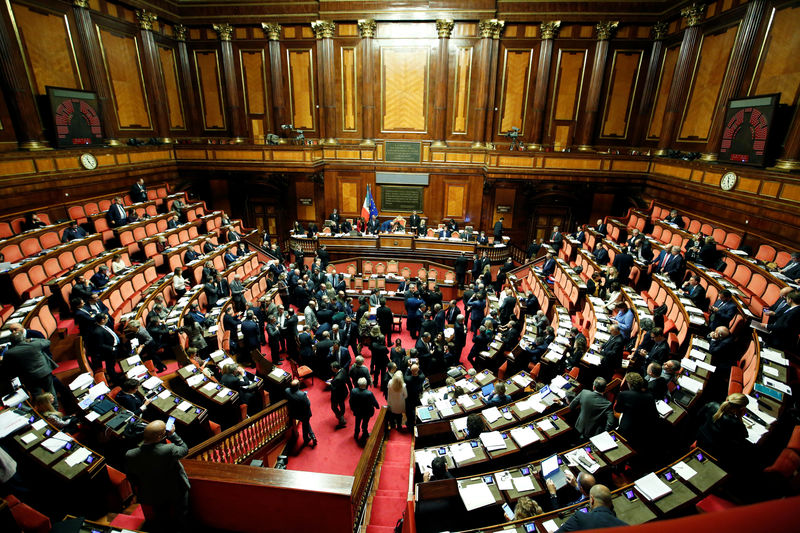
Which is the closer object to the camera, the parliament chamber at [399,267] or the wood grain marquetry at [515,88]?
the parliament chamber at [399,267]

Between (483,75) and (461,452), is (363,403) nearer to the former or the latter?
(461,452)

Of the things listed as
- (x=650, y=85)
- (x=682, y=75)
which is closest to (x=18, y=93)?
(x=682, y=75)

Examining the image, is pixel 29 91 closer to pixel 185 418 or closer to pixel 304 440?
pixel 185 418

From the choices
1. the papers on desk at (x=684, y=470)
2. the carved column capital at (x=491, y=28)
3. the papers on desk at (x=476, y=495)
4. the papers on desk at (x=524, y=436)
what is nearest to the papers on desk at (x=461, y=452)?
the papers on desk at (x=476, y=495)

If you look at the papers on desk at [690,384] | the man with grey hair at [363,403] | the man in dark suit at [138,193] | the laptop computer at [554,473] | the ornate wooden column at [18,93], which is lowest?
the man with grey hair at [363,403]

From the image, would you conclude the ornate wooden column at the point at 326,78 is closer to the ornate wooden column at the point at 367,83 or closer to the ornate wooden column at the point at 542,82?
the ornate wooden column at the point at 367,83

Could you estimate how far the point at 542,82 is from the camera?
15.3 metres

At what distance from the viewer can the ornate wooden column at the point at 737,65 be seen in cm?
995

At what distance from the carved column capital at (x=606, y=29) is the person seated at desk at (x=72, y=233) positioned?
Result: 1807 centimetres

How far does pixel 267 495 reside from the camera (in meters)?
3.18

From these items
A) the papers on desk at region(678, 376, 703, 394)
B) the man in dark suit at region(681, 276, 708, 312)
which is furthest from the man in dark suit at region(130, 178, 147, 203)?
the man in dark suit at region(681, 276, 708, 312)

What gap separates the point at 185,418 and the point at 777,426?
7.47 meters

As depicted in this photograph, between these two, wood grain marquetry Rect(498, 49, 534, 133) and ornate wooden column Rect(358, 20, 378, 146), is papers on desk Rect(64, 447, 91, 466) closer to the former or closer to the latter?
ornate wooden column Rect(358, 20, 378, 146)

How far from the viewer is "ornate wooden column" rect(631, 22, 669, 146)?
14.2 m
